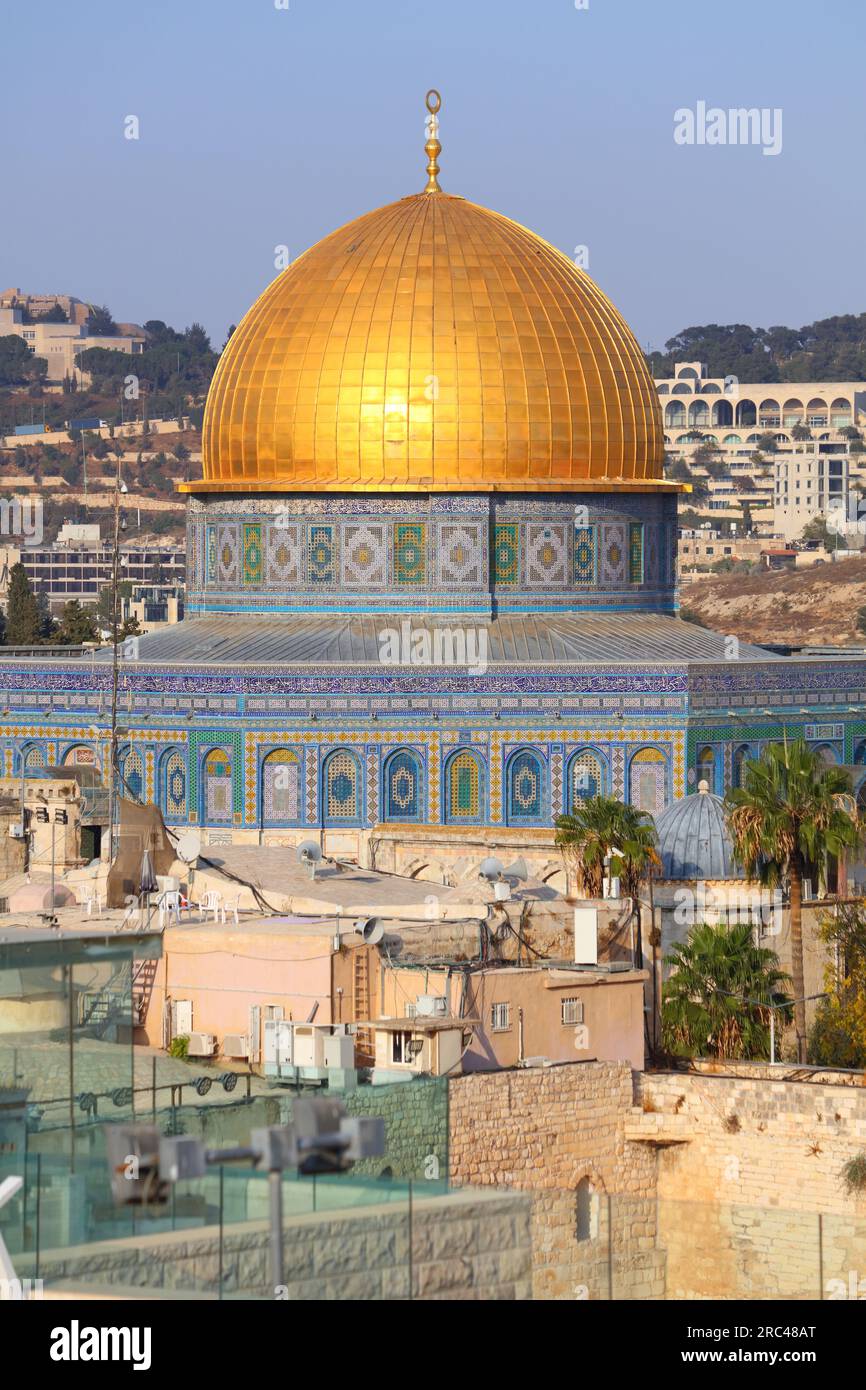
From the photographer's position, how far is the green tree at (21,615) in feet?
210

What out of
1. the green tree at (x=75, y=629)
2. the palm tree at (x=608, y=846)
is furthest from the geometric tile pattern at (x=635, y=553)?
the green tree at (x=75, y=629)

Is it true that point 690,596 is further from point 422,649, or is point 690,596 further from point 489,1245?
point 489,1245

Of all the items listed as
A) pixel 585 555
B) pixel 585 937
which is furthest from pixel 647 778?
pixel 585 937

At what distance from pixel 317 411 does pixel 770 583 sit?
231ft

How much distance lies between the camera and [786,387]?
171125 mm

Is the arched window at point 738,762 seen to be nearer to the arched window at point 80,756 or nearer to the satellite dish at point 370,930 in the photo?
the arched window at point 80,756

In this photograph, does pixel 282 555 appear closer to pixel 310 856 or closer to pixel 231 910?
pixel 310 856

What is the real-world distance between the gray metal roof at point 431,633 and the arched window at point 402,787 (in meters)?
1.14

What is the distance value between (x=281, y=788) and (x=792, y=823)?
9154 millimetres

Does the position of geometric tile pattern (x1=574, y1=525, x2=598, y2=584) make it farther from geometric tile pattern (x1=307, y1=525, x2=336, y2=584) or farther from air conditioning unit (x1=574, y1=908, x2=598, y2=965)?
air conditioning unit (x1=574, y1=908, x2=598, y2=965)

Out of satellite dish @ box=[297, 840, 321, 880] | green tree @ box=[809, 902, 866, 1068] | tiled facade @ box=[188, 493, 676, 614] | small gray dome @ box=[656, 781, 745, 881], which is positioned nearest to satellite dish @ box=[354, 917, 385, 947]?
green tree @ box=[809, 902, 866, 1068]

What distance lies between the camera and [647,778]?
41.1 m

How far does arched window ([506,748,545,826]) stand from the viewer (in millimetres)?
41156

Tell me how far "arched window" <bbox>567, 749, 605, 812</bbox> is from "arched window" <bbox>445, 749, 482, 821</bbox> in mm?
953
